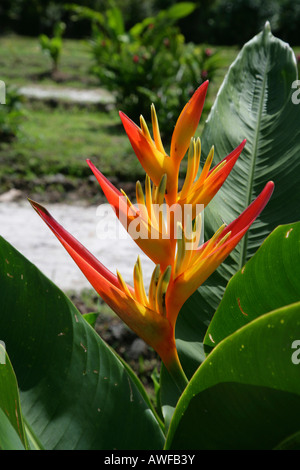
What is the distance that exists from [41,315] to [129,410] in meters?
0.15

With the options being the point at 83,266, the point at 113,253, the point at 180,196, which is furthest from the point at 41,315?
the point at 113,253

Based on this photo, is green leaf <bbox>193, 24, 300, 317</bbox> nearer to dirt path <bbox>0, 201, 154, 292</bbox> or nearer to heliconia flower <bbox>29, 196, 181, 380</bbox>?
heliconia flower <bbox>29, 196, 181, 380</bbox>

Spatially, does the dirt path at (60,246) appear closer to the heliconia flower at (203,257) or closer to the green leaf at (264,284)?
the green leaf at (264,284)

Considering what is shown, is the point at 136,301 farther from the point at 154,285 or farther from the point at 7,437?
the point at 7,437

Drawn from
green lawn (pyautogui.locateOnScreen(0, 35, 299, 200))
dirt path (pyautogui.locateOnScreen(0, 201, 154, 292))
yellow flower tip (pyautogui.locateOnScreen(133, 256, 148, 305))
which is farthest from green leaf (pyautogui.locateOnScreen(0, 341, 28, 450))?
green lawn (pyautogui.locateOnScreen(0, 35, 299, 200))

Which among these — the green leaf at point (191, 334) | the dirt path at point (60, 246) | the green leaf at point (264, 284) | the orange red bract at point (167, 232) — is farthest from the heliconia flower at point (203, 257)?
the dirt path at point (60, 246)

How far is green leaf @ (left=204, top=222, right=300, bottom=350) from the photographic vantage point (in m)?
0.67

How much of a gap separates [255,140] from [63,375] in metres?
0.54

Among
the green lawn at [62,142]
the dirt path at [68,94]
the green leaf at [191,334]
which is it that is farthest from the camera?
the dirt path at [68,94]

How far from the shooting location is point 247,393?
0.54 meters

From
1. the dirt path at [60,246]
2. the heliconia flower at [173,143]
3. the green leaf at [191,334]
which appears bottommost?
the dirt path at [60,246]

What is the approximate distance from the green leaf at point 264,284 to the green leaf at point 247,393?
0.15 meters

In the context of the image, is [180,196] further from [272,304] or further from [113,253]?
[113,253]

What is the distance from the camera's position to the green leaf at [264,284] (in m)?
0.67
